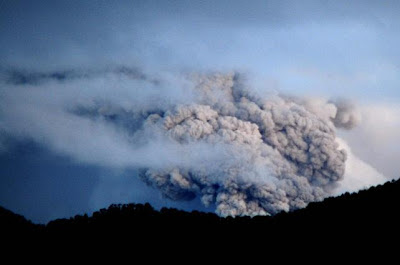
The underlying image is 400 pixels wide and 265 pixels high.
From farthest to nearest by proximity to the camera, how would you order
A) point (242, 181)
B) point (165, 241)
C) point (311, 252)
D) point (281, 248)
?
1. point (242, 181)
2. point (165, 241)
3. point (281, 248)
4. point (311, 252)

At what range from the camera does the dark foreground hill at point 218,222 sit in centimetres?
1673

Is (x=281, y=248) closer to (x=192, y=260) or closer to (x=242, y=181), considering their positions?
(x=192, y=260)

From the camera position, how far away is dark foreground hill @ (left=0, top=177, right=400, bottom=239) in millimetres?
16734

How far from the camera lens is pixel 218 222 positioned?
20.9m

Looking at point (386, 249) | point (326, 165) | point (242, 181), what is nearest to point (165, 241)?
point (386, 249)

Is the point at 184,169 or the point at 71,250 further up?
the point at 184,169

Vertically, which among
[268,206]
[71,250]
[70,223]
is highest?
[268,206]

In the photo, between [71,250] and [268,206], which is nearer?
[71,250]

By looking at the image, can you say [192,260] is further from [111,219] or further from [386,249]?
[386,249]

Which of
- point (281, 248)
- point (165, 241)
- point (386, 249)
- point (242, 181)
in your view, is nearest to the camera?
point (386, 249)

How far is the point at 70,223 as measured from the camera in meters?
20.4

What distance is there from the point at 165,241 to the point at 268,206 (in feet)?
137

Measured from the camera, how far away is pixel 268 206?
194 feet

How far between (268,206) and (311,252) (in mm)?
44156
